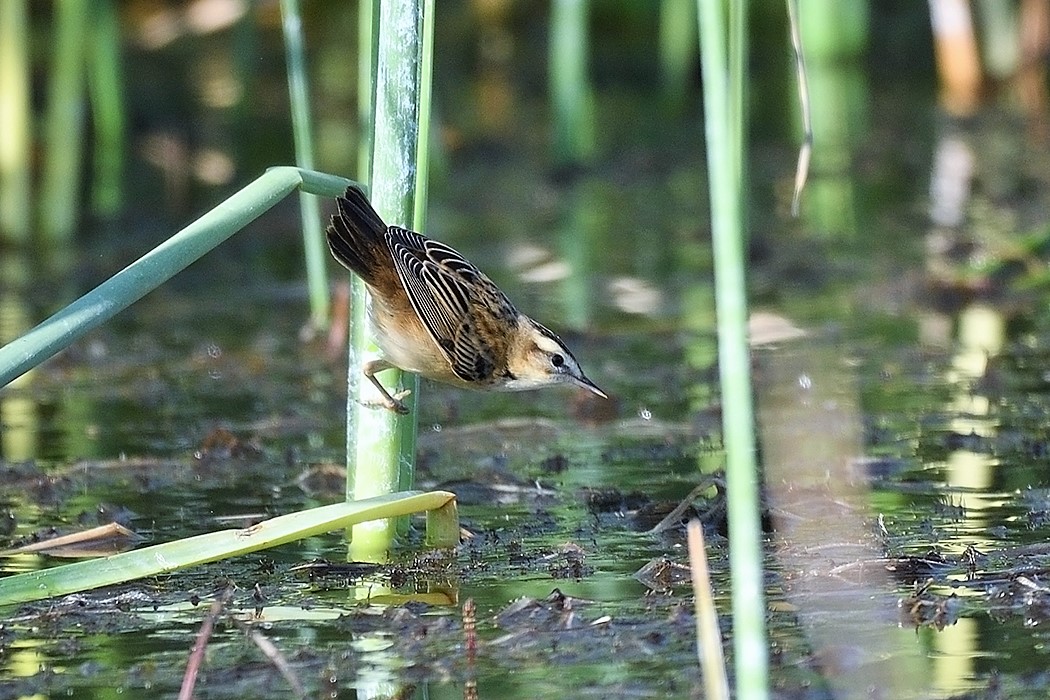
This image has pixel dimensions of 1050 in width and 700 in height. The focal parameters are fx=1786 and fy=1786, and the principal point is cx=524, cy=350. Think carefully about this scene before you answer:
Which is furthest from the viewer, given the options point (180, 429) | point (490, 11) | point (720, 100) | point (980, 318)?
point (490, 11)

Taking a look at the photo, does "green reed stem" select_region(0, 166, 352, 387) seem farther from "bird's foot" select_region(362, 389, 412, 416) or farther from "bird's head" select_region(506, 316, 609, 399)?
"bird's head" select_region(506, 316, 609, 399)

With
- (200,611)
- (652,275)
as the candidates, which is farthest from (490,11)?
(200,611)

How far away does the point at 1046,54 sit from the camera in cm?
1412

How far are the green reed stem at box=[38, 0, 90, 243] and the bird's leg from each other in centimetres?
509

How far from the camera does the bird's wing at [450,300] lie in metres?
4.10

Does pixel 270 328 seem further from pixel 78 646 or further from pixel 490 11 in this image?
pixel 490 11

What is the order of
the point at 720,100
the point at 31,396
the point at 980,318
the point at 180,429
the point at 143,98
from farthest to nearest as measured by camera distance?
the point at 143,98
the point at 980,318
the point at 31,396
the point at 180,429
the point at 720,100

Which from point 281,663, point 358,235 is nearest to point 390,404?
point 358,235

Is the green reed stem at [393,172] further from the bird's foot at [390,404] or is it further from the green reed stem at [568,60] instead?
the green reed stem at [568,60]

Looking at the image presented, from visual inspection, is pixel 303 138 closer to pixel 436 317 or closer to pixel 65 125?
pixel 436 317

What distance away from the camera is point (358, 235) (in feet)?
13.2

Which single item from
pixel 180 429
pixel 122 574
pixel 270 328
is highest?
pixel 270 328

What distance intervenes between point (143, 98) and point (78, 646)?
10.8 m

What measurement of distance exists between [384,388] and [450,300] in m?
0.46
